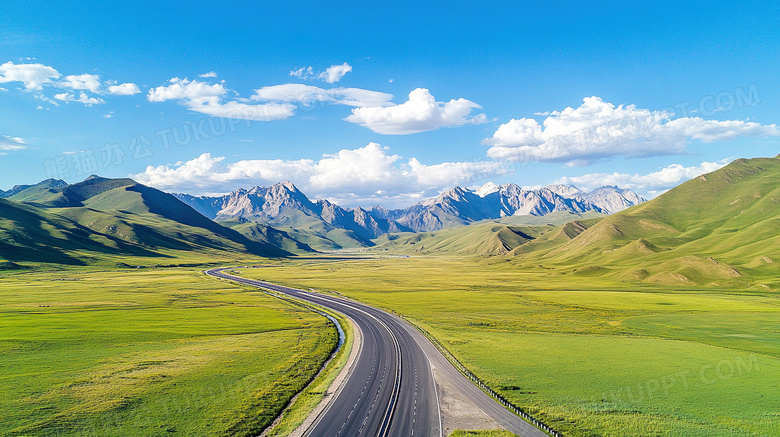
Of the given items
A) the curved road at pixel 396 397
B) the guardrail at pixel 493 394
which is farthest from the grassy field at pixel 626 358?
the curved road at pixel 396 397

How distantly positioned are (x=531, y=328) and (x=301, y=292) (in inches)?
4322

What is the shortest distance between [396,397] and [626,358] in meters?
49.2

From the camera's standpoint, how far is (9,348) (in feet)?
219

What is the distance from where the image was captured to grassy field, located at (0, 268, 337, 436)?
43250 mm

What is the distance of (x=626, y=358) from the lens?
2813 inches

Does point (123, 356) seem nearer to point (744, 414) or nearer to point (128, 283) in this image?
point (744, 414)

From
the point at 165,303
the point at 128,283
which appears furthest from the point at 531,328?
the point at 128,283

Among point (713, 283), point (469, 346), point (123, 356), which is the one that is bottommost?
point (713, 283)

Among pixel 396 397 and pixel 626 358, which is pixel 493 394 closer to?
pixel 396 397

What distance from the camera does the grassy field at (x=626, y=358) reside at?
46.7 meters

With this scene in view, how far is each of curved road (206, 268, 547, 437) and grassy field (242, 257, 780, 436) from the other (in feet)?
16.5

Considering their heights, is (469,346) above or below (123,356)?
below

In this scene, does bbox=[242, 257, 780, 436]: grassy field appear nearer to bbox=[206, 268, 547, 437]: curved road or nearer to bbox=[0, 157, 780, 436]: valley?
bbox=[0, 157, 780, 436]: valley

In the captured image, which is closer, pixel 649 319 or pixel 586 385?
pixel 586 385
